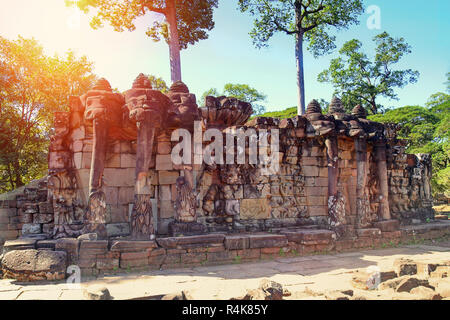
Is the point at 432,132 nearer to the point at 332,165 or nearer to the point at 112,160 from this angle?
the point at 332,165

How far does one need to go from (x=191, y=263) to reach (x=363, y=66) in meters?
25.4

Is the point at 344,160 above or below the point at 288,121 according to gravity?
below

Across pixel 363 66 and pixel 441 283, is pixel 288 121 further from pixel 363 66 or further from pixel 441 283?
pixel 363 66

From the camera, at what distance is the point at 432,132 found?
23047 millimetres

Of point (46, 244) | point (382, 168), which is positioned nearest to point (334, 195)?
point (382, 168)

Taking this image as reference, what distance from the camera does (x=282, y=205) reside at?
8508mm

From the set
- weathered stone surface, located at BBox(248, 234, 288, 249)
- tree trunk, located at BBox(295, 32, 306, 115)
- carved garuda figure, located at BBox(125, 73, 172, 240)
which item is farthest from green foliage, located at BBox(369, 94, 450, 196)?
carved garuda figure, located at BBox(125, 73, 172, 240)

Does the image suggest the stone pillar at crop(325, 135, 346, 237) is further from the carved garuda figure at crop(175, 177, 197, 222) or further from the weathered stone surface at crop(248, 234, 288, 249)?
the carved garuda figure at crop(175, 177, 197, 222)

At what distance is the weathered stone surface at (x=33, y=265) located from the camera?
16.6ft

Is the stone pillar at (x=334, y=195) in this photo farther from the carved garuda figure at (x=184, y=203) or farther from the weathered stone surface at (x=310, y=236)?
the carved garuda figure at (x=184, y=203)

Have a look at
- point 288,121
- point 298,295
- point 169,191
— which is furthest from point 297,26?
point 298,295

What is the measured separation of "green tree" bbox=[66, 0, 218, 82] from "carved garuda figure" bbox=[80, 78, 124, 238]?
26.6 ft

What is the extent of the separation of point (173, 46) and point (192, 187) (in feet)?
31.7

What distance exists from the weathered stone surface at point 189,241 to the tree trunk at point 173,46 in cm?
961
